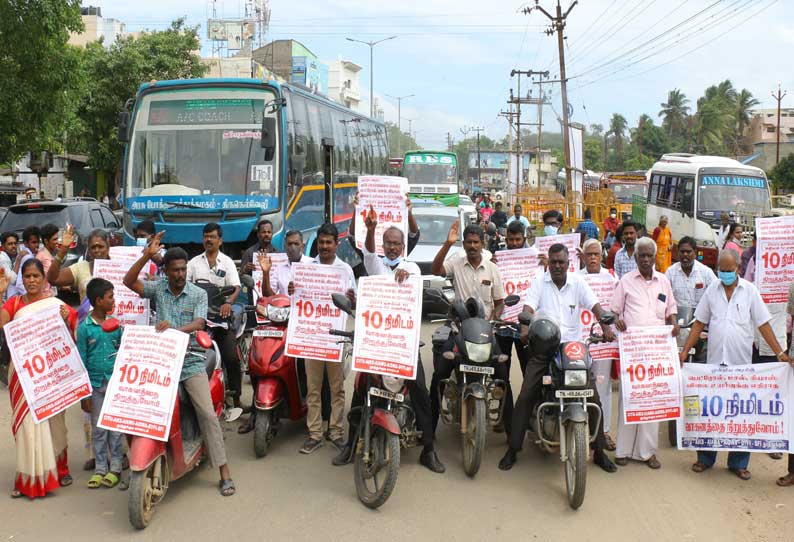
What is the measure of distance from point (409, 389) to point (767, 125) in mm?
74857

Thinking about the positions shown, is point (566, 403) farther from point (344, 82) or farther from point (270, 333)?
point (344, 82)

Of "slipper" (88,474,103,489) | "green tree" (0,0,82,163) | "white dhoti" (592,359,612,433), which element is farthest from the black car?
"white dhoti" (592,359,612,433)

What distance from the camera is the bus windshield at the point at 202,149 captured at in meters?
11.8

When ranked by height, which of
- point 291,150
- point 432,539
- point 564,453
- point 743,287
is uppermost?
point 291,150

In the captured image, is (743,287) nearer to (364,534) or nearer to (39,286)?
(364,534)

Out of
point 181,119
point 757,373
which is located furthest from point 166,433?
point 181,119

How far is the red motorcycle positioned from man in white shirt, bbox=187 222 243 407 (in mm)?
468

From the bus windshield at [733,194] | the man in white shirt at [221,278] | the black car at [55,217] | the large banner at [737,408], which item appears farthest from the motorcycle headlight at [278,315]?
the bus windshield at [733,194]

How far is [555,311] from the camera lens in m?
6.38

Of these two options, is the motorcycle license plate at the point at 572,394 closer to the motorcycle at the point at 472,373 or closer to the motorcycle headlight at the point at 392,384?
the motorcycle at the point at 472,373

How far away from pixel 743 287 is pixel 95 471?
16.8 ft

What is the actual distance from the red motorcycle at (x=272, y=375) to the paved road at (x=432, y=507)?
30 cm

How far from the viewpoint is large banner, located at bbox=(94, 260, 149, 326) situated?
7055mm

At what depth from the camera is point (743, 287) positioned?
6.29m
